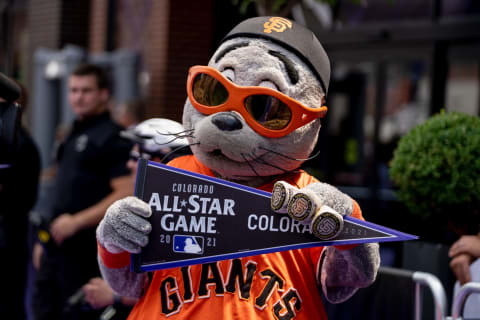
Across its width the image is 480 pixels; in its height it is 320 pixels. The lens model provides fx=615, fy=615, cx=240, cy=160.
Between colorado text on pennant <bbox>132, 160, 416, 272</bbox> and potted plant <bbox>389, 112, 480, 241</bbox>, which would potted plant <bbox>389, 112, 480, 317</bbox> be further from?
colorado text on pennant <bbox>132, 160, 416, 272</bbox>

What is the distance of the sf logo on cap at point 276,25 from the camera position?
2.14 m

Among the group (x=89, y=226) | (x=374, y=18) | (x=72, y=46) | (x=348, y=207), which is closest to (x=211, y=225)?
(x=348, y=207)

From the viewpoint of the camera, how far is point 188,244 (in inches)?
75.8

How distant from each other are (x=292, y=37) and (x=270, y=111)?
0.96 ft

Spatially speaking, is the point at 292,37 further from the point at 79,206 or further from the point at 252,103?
the point at 79,206

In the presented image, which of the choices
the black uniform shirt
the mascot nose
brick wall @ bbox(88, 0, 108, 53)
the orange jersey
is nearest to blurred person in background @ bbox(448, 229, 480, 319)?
the orange jersey

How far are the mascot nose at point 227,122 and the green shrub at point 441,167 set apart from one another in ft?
4.37

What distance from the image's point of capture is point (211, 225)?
1940 millimetres

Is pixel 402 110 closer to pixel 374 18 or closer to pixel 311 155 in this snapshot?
pixel 374 18

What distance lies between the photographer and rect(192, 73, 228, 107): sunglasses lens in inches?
81.9

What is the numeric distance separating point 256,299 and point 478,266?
1345 millimetres

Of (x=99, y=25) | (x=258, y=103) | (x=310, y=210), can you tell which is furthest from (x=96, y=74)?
(x=99, y=25)

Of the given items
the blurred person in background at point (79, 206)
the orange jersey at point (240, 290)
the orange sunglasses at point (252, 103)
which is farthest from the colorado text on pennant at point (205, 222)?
the blurred person in background at point (79, 206)

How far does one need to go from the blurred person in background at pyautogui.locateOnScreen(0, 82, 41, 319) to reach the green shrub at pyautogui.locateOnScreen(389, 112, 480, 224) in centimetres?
254
